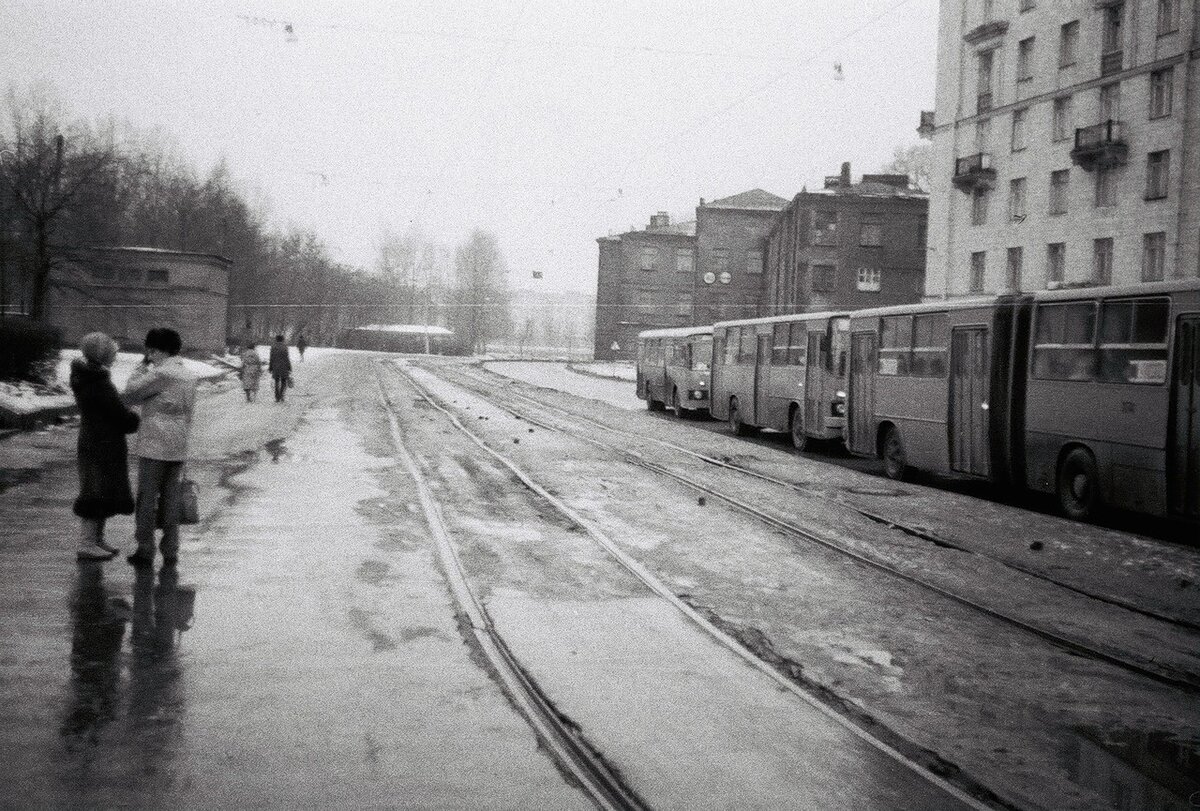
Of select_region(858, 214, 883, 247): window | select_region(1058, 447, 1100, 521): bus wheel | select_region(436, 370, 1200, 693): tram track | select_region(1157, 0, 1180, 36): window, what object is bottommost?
select_region(436, 370, 1200, 693): tram track

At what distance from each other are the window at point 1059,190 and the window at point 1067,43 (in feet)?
13.6

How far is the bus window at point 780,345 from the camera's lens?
93.1 ft

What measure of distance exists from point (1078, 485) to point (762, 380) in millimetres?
14448

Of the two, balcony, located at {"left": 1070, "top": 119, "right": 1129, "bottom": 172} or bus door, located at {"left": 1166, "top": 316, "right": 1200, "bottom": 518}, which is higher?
balcony, located at {"left": 1070, "top": 119, "right": 1129, "bottom": 172}

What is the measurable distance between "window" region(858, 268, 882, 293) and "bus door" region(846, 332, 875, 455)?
168 feet

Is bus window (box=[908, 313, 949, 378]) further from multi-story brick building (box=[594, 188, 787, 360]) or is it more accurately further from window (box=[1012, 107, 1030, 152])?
multi-story brick building (box=[594, 188, 787, 360])

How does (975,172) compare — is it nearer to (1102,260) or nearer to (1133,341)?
(1102,260)

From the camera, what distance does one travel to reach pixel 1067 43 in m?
47.0

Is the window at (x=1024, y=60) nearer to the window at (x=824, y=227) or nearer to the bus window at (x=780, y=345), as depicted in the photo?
the window at (x=824, y=227)

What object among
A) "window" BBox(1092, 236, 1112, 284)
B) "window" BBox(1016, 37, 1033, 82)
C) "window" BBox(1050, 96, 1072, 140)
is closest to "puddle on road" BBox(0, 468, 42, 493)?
"window" BBox(1092, 236, 1112, 284)

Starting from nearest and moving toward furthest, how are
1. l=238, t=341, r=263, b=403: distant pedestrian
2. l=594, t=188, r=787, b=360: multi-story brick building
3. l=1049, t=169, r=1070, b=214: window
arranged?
l=238, t=341, r=263, b=403: distant pedestrian
l=1049, t=169, r=1070, b=214: window
l=594, t=188, r=787, b=360: multi-story brick building

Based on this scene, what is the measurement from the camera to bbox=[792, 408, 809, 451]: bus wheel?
2678 centimetres

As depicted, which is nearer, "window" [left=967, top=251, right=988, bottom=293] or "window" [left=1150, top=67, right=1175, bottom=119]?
"window" [left=1150, top=67, right=1175, bottom=119]

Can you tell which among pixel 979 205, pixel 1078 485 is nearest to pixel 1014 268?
pixel 979 205
